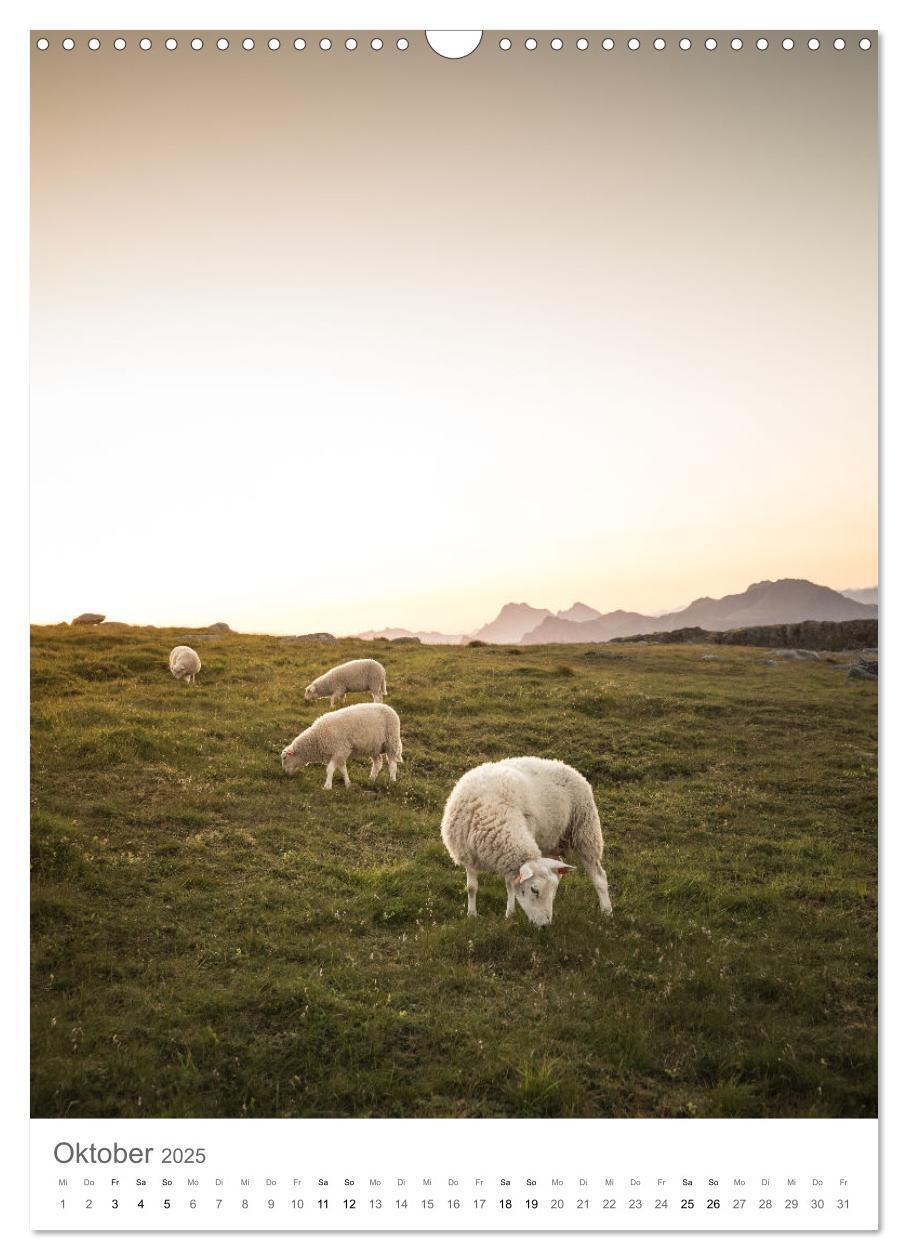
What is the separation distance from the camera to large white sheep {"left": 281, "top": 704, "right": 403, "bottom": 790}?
1255 centimetres

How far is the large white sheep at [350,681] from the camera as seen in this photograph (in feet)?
54.7

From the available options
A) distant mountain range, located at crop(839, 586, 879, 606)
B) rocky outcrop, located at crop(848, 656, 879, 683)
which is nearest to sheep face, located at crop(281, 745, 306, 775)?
rocky outcrop, located at crop(848, 656, 879, 683)

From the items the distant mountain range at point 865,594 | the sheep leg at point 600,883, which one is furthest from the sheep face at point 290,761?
the distant mountain range at point 865,594

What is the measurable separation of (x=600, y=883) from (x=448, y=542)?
479 cm

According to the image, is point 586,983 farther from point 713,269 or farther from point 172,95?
point 172,95

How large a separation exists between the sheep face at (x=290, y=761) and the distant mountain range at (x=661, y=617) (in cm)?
309

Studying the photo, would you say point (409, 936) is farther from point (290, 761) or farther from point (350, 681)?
point (350, 681)

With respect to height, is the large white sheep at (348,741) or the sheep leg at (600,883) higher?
the large white sheep at (348,741)

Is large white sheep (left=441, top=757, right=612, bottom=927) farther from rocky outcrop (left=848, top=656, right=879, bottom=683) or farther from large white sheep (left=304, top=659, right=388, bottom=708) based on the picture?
large white sheep (left=304, top=659, right=388, bottom=708)

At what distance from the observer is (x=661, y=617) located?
1102 centimetres

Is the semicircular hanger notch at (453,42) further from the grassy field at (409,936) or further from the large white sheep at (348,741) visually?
the large white sheep at (348,741)

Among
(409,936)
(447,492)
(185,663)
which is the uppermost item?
(447,492)

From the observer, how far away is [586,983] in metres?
6.33

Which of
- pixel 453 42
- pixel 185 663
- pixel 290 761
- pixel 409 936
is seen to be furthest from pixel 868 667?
pixel 185 663
